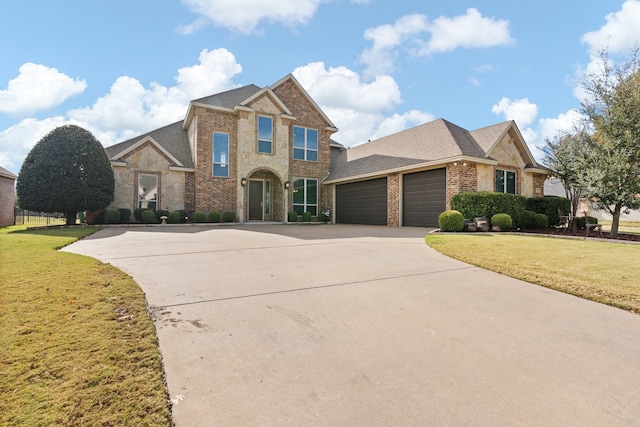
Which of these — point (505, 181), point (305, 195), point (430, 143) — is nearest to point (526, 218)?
point (505, 181)

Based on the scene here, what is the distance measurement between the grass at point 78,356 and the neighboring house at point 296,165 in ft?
42.5

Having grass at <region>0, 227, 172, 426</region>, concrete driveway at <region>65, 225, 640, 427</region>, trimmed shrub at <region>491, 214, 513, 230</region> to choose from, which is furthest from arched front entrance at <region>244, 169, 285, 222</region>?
grass at <region>0, 227, 172, 426</region>

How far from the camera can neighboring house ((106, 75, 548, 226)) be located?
14.5 metres

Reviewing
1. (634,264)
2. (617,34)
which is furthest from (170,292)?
(617,34)

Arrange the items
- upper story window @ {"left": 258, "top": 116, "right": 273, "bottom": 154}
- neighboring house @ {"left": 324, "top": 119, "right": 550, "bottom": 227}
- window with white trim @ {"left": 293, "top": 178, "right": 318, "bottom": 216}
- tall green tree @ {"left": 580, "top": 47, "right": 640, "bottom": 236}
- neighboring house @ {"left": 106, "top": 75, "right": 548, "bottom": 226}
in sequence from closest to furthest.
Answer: tall green tree @ {"left": 580, "top": 47, "right": 640, "bottom": 236} → neighboring house @ {"left": 324, "top": 119, "right": 550, "bottom": 227} → neighboring house @ {"left": 106, "top": 75, "right": 548, "bottom": 226} → upper story window @ {"left": 258, "top": 116, "right": 273, "bottom": 154} → window with white trim @ {"left": 293, "top": 178, "right": 318, "bottom": 216}

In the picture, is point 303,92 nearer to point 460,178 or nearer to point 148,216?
point 460,178

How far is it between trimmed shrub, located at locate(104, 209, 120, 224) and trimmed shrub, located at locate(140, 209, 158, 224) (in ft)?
3.41

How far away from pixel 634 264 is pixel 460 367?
20.1 feet

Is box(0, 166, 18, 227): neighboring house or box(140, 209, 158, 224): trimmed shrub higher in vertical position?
box(0, 166, 18, 227): neighboring house

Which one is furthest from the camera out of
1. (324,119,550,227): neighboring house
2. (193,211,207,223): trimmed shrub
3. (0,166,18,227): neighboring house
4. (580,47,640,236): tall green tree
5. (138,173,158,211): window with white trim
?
(0,166,18,227): neighboring house

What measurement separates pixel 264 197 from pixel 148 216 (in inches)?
272

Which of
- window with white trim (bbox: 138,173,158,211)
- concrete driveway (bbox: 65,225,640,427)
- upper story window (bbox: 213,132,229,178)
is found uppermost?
upper story window (bbox: 213,132,229,178)

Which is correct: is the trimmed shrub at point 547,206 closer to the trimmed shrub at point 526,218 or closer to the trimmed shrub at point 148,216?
the trimmed shrub at point 526,218

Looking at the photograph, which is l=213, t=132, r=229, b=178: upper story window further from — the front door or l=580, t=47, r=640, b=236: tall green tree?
l=580, t=47, r=640, b=236: tall green tree
